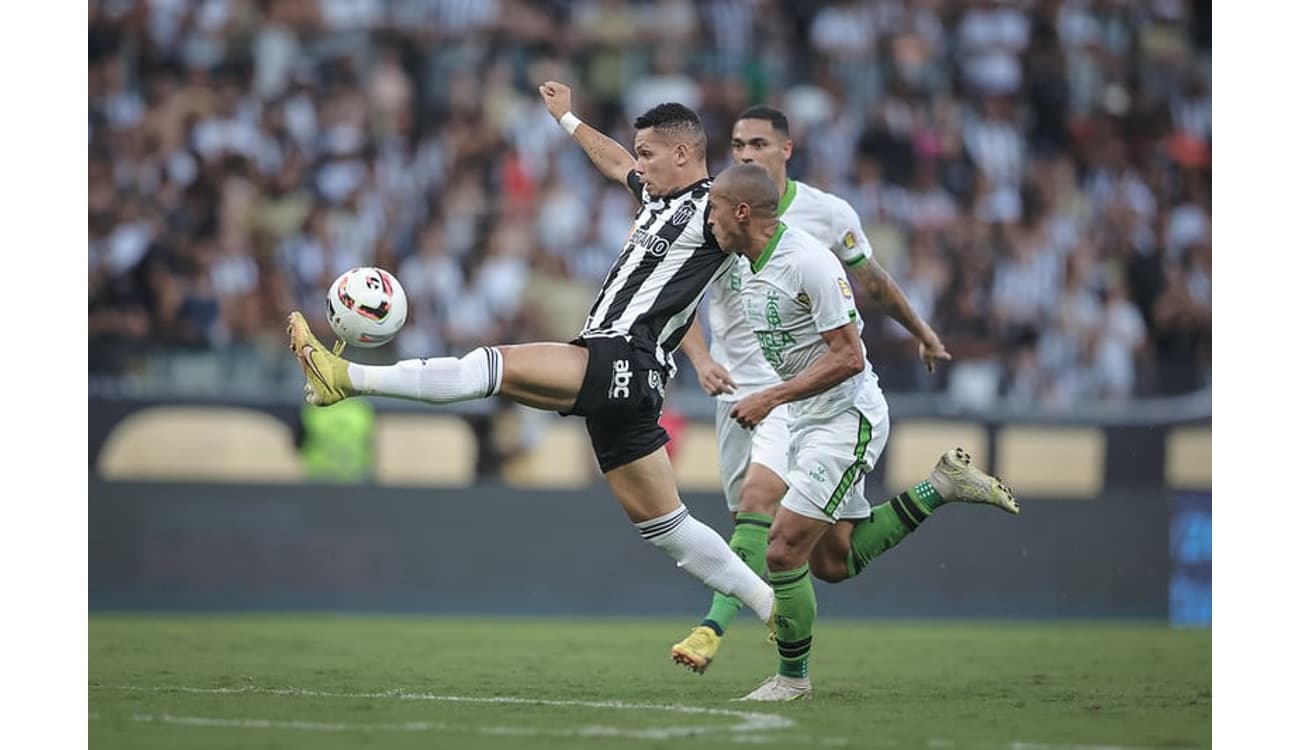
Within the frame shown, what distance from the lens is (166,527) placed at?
42.5 ft

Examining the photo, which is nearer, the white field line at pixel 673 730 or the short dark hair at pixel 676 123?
the white field line at pixel 673 730

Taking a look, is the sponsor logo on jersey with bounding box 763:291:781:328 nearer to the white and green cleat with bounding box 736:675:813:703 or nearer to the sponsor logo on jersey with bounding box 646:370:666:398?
the sponsor logo on jersey with bounding box 646:370:666:398

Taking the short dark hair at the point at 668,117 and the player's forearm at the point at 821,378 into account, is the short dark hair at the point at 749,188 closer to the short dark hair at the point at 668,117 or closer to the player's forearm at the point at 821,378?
the short dark hair at the point at 668,117

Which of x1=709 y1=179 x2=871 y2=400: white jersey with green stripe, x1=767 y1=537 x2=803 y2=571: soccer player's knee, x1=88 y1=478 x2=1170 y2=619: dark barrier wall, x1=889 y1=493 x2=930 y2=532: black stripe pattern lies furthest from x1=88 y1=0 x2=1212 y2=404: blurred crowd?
x1=767 y1=537 x2=803 y2=571: soccer player's knee

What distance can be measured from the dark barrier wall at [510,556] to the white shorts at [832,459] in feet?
18.0

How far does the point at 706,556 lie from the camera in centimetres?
803

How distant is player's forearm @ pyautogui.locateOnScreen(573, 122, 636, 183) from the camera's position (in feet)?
28.9

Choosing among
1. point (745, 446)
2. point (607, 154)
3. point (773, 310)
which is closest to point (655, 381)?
point (773, 310)

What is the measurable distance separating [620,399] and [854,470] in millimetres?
1217

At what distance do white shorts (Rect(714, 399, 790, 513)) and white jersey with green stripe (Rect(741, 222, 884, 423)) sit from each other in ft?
1.95

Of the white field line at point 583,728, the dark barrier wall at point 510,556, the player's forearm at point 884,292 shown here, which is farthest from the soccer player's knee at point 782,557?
the dark barrier wall at point 510,556

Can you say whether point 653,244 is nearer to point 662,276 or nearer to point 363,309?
point 662,276

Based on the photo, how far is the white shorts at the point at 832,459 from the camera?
8062 mm
